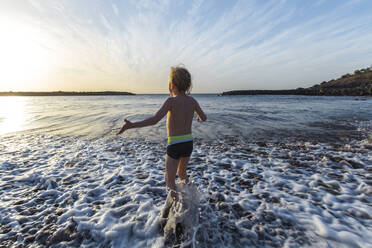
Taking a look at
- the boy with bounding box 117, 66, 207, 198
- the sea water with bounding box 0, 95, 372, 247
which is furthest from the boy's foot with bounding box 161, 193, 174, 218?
the boy with bounding box 117, 66, 207, 198

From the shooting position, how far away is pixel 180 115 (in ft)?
9.00

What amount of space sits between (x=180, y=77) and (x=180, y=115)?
1.98ft

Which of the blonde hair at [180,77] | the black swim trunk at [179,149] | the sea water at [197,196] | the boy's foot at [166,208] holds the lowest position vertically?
the sea water at [197,196]

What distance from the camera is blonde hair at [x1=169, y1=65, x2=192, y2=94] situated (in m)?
2.69

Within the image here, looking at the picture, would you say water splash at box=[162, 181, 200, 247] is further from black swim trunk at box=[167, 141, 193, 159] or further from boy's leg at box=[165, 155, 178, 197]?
black swim trunk at box=[167, 141, 193, 159]

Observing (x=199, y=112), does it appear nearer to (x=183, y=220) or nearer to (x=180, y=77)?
(x=180, y=77)

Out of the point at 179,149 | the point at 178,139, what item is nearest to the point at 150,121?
the point at 178,139

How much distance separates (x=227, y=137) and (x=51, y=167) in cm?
739

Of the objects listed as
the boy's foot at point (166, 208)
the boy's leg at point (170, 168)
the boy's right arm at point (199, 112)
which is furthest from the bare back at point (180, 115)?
the boy's foot at point (166, 208)

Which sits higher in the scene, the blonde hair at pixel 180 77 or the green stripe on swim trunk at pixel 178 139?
the blonde hair at pixel 180 77

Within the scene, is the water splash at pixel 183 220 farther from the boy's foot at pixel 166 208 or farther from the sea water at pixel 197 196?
the boy's foot at pixel 166 208

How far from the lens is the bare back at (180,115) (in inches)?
106

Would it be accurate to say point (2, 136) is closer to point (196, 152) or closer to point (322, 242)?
point (196, 152)

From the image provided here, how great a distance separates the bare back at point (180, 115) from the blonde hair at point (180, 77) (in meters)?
0.16
